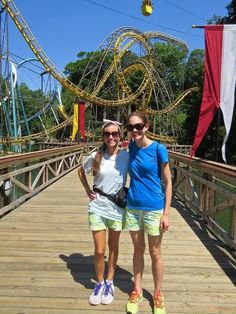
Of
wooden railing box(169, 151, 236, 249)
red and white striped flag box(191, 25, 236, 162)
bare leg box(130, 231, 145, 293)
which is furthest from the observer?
red and white striped flag box(191, 25, 236, 162)

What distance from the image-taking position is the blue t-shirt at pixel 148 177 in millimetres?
3094

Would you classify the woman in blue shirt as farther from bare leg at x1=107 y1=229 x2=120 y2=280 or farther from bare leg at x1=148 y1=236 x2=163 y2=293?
bare leg at x1=107 y1=229 x2=120 y2=280

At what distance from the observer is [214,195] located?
236 inches

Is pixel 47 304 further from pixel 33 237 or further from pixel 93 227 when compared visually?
pixel 33 237

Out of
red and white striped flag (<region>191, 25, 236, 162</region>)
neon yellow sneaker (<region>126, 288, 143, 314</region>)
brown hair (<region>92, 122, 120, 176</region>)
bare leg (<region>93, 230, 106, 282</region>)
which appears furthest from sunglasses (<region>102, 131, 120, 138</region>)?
red and white striped flag (<region>191, 25, 236, 162</region>)

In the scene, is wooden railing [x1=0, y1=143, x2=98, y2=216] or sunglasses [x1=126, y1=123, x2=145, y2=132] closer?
sunglasses [x1=126, y1=123, x2=145, y2=132]

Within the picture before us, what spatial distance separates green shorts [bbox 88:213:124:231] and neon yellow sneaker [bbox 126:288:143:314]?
0.52 meters

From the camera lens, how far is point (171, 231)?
238 inches

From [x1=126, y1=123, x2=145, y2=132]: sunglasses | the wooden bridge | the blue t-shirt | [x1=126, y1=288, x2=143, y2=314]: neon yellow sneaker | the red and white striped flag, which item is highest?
the red and white striped flag

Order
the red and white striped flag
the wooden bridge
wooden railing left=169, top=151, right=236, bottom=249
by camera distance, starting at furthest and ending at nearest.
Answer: the red and white striped flag
wooden railing left=169, top=151, right=236, bottom=249
the wooden bridge

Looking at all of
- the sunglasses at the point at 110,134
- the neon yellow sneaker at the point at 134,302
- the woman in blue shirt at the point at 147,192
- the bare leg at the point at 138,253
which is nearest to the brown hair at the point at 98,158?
the sunglasses at the point at 110,134

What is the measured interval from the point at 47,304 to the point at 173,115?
46332 mm

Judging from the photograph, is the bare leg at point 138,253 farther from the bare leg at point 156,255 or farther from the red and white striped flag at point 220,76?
the red and white striped flag at point 220,76

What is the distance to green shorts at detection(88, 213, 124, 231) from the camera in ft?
11.0
